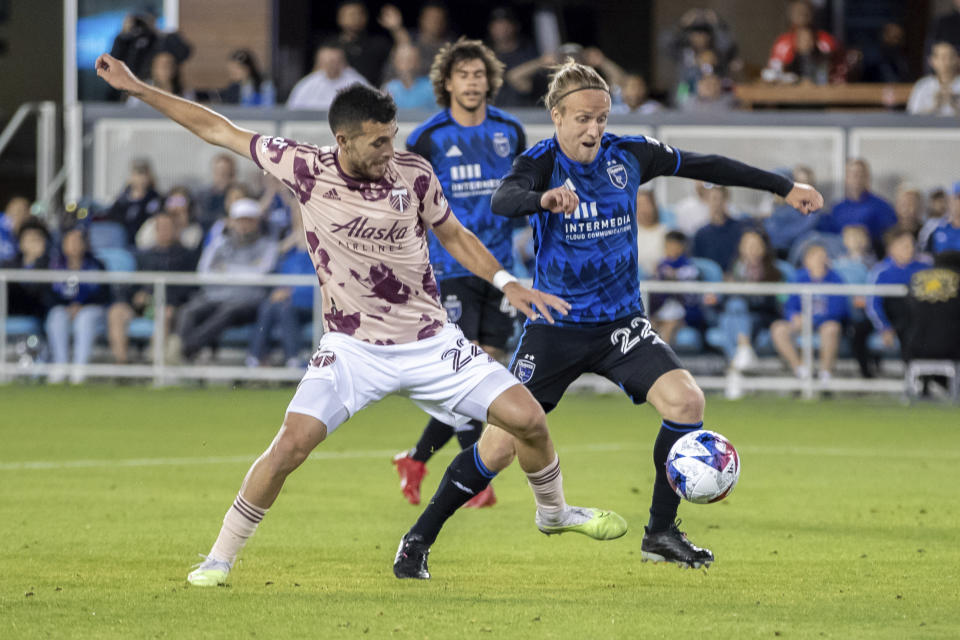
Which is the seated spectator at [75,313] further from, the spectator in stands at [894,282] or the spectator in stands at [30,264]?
the spectator in stands at [894,282]

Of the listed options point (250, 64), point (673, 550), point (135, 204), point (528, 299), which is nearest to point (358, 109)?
point (528, 299)

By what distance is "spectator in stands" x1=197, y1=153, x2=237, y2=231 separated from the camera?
19.2 metres

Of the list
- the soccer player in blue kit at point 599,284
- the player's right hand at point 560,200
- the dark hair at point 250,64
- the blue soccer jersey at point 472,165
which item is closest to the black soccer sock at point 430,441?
the blue soccer jersey at point 472,165

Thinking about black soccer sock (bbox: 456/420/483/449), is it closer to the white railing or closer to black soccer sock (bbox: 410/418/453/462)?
black soccer sock (bbox: 410/418/453/462)

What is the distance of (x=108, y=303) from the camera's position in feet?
58.7

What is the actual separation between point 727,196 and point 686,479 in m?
11.4

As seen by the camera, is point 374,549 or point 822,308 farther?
point 822,308

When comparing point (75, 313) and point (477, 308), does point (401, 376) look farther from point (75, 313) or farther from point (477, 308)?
point (75, 313)

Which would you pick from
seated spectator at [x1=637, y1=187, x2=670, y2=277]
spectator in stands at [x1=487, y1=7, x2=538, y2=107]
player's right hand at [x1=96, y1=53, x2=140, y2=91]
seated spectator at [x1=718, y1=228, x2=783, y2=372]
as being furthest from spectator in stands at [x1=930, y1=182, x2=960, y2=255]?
player's right hand at [x1=96, y1=53, x2=140, y2=91]

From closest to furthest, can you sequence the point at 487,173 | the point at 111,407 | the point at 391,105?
the point at 391,105 → the point at 487,173 → the point at 111,407

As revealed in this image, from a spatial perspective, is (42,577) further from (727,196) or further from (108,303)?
(727,196)

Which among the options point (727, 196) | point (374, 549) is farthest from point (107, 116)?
point (374, 549)

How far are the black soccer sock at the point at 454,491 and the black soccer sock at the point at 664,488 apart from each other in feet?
2.60

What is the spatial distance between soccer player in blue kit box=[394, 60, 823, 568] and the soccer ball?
9 centimetres
